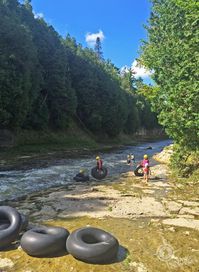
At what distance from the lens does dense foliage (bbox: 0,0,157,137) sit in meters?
36.1

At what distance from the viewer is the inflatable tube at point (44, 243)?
8.10 meters

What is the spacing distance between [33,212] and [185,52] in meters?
9.89

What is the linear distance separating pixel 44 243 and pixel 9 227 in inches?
59.2

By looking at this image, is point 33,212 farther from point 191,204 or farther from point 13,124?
point 13,124

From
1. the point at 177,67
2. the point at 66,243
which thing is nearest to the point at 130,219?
the point at 66,243

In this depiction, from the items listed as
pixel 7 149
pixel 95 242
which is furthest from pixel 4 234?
pixel 7 149

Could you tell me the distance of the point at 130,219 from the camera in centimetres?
1135

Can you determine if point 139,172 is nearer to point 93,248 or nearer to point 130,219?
point 130,219

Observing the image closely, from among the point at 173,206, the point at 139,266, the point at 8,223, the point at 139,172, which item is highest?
the point at 8,223

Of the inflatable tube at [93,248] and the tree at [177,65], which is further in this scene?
the tree at [177,65]

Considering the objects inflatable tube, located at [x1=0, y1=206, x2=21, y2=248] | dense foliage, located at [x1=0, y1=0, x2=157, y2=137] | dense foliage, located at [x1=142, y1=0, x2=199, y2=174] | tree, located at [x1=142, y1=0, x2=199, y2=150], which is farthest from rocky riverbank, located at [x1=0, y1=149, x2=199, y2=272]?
dense foliage, located at [x1=0, y1=0, x2=157, y2=137]

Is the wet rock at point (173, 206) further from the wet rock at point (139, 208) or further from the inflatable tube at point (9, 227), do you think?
the inflatable tube at point (9, 227)

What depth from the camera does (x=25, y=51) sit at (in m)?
37.6

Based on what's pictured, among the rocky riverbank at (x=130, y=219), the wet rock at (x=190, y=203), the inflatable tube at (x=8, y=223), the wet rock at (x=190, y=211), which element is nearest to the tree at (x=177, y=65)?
the wet rock at (x=190, y=203)
